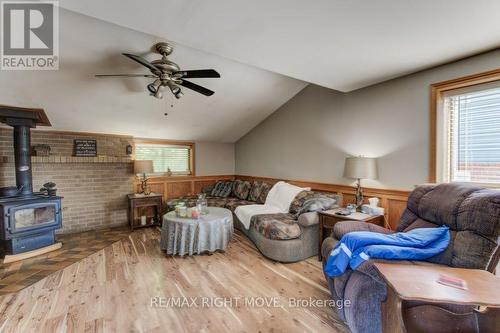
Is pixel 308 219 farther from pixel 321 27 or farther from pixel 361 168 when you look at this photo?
pixel 321 27

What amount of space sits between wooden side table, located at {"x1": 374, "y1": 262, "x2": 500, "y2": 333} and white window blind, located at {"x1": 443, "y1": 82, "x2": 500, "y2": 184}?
1.70 m

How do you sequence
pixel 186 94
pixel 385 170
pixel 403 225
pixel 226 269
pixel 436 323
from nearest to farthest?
pixel 436 323
pixel 403 225
pixel 226 269
pixel 385 170
pixel 186 94

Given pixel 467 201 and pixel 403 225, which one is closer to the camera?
pixel 467 201

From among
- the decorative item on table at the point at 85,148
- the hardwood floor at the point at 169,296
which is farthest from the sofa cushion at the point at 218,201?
the decorative item on table at the point at 85,148

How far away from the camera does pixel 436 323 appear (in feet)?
4.31

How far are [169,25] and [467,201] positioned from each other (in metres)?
2.68

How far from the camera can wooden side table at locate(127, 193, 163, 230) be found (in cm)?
445

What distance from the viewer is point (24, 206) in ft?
10.7

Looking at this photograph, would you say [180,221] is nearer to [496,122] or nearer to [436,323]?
[436,323]

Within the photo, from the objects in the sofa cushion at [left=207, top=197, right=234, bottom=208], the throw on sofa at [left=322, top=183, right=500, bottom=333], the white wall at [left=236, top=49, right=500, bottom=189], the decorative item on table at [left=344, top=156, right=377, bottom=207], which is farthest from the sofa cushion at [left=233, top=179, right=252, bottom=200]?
the throw on sofa at [left=322, top=183, right=500, bottom=333]

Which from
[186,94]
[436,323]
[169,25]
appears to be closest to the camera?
[436,323]

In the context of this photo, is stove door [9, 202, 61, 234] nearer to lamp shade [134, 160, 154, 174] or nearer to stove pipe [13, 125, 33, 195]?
stove pipe [13, 125, 33, 195]

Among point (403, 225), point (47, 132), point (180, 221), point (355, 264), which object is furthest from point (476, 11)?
point (47, 132)

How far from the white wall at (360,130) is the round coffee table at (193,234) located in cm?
195
